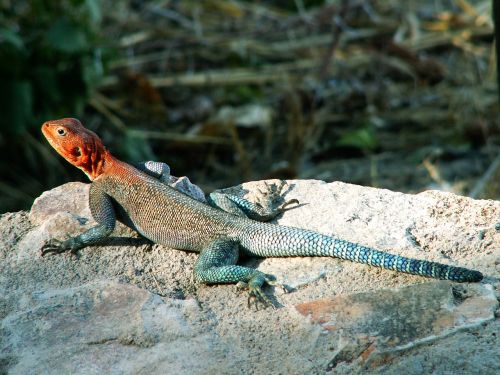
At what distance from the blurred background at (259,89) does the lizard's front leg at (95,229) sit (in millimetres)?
2391

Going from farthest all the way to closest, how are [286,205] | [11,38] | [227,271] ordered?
[11,38] < [286,205] < [227,271]

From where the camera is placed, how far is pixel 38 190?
6.64m

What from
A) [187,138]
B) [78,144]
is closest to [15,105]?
[187,138]

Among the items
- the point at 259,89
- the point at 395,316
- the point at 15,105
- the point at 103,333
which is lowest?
the point at 103,333

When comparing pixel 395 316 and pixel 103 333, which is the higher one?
A: pixel 395 316

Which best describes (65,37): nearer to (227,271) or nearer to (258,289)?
(227,271)

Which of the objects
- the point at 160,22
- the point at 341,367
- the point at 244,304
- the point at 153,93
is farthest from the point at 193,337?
the point at 160,22

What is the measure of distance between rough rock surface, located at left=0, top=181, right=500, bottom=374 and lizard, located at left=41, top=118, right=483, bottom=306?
0.19 ft

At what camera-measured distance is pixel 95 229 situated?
11.4 ft

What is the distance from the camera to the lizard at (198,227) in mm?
3139

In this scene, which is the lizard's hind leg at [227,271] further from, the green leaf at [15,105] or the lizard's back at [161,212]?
the green leaf at [15,105]

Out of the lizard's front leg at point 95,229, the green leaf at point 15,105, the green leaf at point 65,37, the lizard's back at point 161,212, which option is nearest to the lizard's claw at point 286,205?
the lizard's back at point 161,212

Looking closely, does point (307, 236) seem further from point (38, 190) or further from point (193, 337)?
point (38, 190)

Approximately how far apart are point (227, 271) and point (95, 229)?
66 centimetres
